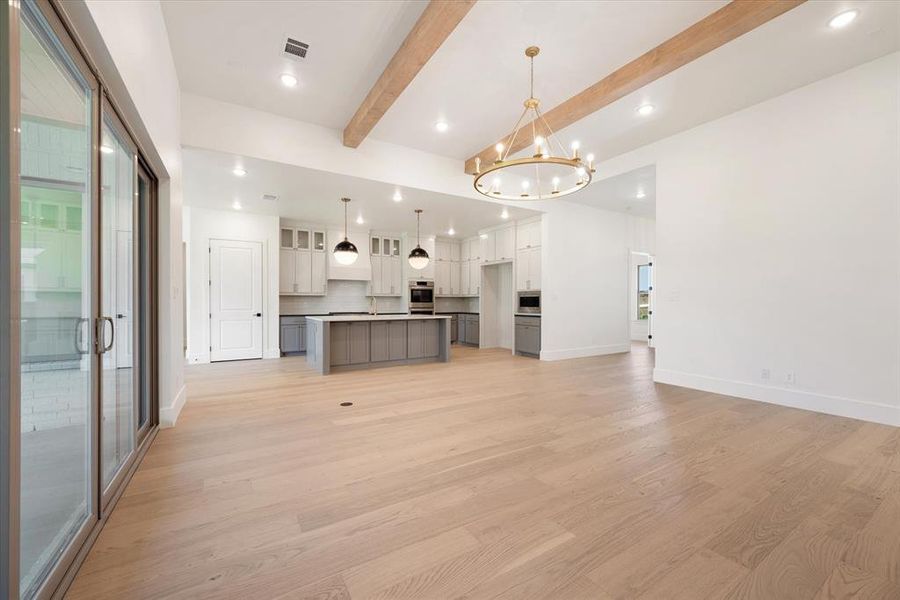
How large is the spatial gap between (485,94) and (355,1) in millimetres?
1606

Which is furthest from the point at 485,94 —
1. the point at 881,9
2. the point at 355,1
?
the point at 881,9

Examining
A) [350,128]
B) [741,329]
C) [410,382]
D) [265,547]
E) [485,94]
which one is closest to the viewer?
[265,547]

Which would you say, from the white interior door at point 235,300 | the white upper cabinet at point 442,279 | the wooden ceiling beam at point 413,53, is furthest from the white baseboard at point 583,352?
the white interior door at point 235,300

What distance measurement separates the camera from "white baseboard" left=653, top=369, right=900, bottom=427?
3336 millimetres

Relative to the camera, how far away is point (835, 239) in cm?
360

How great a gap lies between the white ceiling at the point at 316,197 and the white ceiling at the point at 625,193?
Answer: 1.12 m

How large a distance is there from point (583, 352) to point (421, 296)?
4081 millimetres

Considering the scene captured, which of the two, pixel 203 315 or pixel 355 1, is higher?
pixel 355 1

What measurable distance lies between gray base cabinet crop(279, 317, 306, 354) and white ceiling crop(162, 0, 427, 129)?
15.4 ft

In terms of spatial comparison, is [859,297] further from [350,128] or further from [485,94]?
[350,128]

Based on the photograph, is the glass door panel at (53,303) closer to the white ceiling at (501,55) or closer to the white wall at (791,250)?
the white ceiling at (501,55)

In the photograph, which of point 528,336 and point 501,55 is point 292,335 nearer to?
point 528,336

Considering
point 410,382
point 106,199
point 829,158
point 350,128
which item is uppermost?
point 350,128

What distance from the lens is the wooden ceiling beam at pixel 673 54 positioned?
2654 mm
